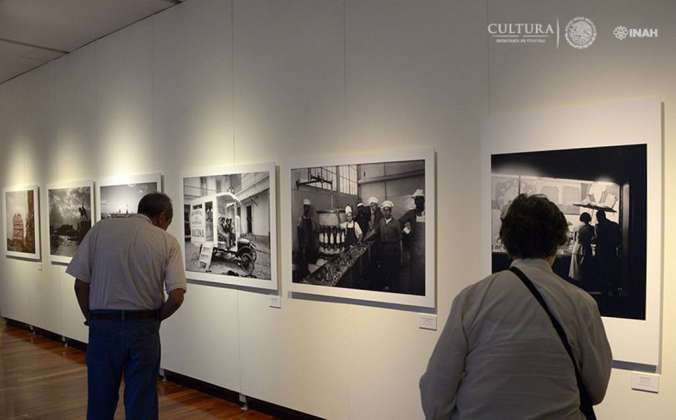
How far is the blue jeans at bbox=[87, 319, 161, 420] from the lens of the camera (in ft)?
12.0

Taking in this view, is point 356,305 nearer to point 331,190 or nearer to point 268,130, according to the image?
point 331,190

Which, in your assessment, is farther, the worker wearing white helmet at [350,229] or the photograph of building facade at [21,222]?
the photograph of building facade at [21,222]

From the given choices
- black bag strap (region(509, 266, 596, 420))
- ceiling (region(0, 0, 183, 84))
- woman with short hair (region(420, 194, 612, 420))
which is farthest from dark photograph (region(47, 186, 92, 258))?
black bag strap (region(509, 266, 596, 420))

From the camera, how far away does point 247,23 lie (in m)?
4.98

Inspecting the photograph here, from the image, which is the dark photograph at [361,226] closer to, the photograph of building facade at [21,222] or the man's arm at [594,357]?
the man's arm at [594,357]

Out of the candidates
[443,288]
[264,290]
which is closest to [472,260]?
[443,288]

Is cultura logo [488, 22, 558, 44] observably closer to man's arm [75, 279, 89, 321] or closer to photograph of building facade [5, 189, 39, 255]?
man's arm [75, 279, 89, 321]

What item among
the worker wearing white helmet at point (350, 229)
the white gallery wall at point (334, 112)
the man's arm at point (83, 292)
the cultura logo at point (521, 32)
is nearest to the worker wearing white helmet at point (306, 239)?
the white gallery wall at point (334, 112)

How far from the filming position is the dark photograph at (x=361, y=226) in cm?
376

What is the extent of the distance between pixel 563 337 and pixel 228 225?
391 cm

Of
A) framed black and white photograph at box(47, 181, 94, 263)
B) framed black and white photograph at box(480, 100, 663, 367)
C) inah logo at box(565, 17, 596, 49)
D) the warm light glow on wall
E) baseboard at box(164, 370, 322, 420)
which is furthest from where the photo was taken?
framed black and white photograph at box(47, 181, 94, 263)

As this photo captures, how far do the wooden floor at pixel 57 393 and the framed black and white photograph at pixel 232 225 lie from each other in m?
1.22

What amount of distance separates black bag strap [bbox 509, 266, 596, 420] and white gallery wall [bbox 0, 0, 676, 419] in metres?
1.34

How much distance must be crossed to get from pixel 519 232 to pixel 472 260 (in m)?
1.65
